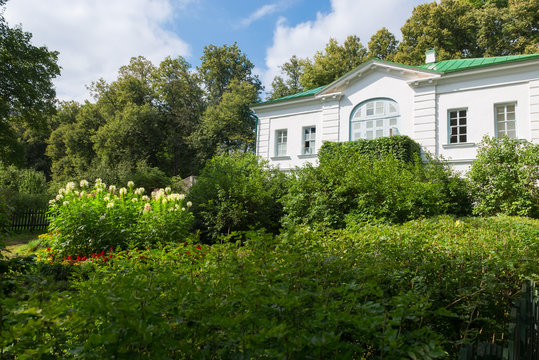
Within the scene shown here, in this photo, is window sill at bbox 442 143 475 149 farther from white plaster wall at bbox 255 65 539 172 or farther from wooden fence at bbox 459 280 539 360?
wooden fence at bbox 459 280 539 360

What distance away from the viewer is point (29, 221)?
16.9 m

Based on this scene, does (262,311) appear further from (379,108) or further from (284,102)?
(284,102)

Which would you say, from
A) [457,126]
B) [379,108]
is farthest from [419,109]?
[379,108]

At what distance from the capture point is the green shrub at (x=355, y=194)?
31.1 feet

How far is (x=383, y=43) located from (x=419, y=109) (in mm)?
16202

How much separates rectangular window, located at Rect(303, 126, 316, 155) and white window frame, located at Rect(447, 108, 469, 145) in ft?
21.9

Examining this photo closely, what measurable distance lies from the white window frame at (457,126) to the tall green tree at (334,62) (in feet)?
48.3

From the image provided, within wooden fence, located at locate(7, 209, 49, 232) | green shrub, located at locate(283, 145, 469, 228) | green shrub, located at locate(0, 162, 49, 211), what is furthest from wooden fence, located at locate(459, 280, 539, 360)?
green shrub, located at locate(0, 162, 49, 211)

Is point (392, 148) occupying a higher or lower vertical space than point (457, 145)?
lower

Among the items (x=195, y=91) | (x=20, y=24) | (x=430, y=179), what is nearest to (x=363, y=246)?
(x=430, y=179)

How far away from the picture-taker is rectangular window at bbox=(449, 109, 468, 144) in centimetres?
1433

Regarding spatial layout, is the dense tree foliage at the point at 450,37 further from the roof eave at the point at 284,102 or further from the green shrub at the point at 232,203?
the green shrub at the point at 232,203

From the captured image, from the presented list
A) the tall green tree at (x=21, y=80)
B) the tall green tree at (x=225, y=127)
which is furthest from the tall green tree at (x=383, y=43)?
the tall green tree at (x=21, y=80)

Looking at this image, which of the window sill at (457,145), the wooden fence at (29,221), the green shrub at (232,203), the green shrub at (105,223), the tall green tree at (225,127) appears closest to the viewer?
the green shrub at (105,223)
